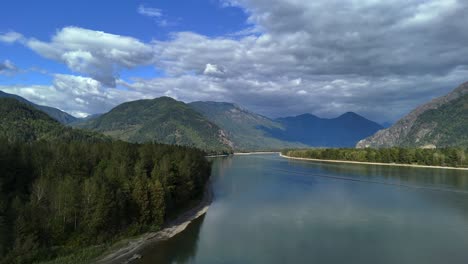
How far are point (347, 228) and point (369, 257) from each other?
40.7ft

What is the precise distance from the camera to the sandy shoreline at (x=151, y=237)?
1508 inches

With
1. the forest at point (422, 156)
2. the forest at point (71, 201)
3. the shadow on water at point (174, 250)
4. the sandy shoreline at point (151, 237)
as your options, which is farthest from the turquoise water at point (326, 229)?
the forest at point (422, 156)

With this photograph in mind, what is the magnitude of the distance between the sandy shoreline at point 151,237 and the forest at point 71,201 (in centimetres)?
145

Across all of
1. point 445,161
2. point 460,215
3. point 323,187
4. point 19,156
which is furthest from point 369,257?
point 445,161

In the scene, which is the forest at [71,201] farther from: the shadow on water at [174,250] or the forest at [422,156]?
the forest at [422,156]

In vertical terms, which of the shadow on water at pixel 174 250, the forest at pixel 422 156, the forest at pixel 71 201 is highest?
the forest at pixel 422 156

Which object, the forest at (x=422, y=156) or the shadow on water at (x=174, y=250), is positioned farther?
the forest at (x=422, y=156)

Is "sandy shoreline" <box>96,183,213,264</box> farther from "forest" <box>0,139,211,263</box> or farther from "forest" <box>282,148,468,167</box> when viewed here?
"forest" <box>282,148,468,167</box>

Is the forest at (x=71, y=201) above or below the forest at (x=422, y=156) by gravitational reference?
below

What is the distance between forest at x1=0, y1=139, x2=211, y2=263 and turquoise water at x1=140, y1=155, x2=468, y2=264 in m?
5.86

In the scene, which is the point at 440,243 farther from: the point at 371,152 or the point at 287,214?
the point at 371,152

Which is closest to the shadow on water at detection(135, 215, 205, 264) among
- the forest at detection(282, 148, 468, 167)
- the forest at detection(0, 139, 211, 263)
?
the forest at detection(0, 139, 211, 263)

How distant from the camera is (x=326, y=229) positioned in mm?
51500

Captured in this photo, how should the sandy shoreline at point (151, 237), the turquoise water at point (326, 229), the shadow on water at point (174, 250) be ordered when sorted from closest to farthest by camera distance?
→ the sandy shoreline at point (151, 237), the shadow on water at point (174, 250), the turquoise water at point (326, 229)
